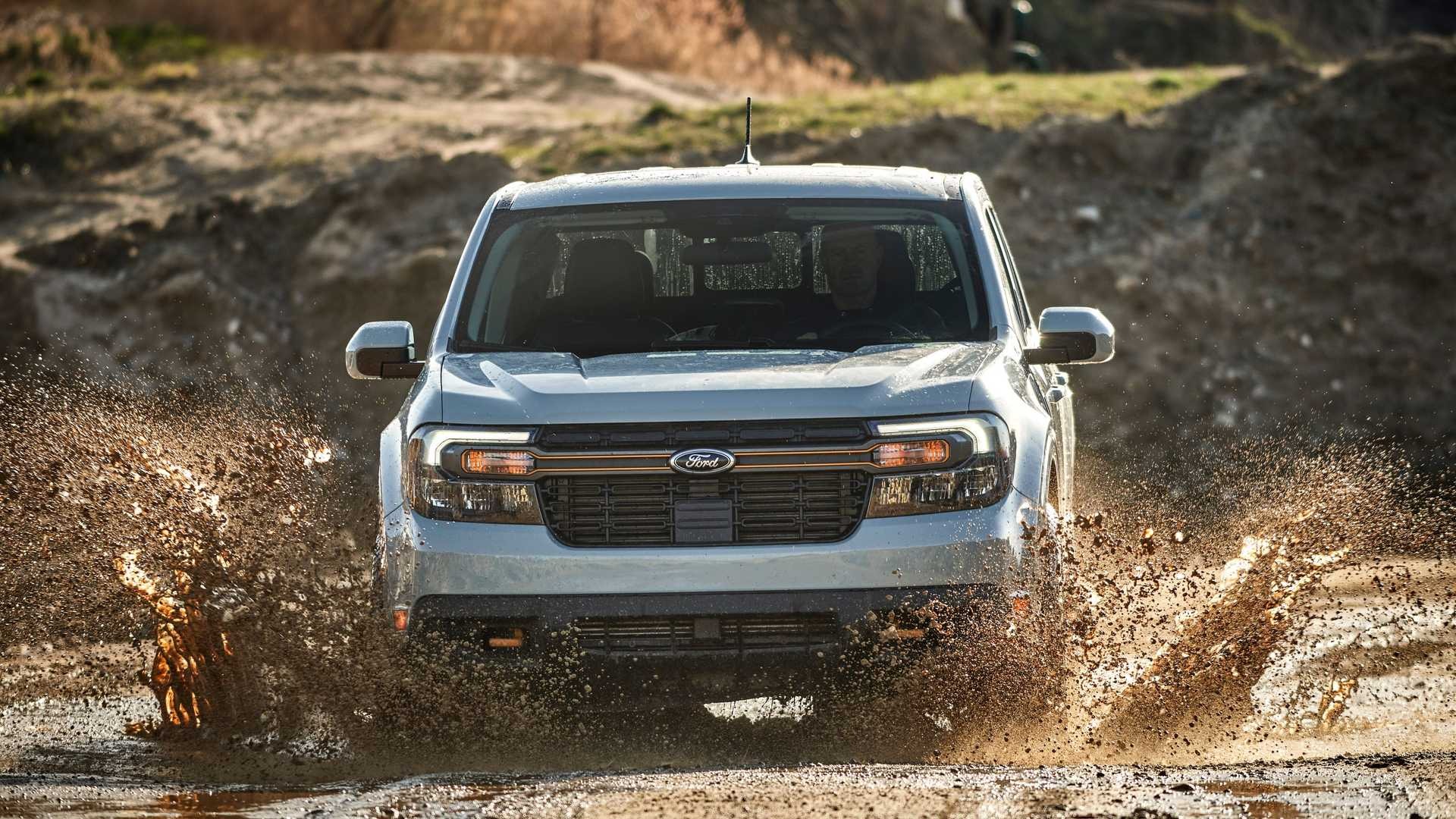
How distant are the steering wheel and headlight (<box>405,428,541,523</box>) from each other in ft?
4.31

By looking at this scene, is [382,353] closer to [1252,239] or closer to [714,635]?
[714,635]

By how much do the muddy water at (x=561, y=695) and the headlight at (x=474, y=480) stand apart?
44cm

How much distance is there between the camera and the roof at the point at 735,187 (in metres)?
7.23

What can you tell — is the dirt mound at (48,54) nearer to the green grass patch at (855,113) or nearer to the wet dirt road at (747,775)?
the green grass patch at (855,113)

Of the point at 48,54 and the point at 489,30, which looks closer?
the point at 48,54

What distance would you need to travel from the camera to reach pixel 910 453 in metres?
5.68

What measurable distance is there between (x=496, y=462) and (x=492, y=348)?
3.20ft

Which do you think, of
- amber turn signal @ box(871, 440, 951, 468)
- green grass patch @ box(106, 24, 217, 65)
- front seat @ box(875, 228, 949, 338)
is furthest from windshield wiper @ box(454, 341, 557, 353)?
green grass patch @ box(106, 24, 217, 65)

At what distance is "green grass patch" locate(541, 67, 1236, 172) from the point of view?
18.6m

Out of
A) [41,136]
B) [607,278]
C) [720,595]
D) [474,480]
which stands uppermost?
[607,278]

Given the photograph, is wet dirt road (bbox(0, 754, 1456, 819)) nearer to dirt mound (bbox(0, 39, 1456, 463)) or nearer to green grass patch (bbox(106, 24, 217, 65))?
dirt mound (bbox(0, 39, 1456, 463))

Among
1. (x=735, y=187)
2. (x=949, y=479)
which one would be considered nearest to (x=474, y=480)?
(x=949, y=479)

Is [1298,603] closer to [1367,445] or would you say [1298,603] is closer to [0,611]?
[0,611]

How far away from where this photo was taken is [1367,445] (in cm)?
1491
